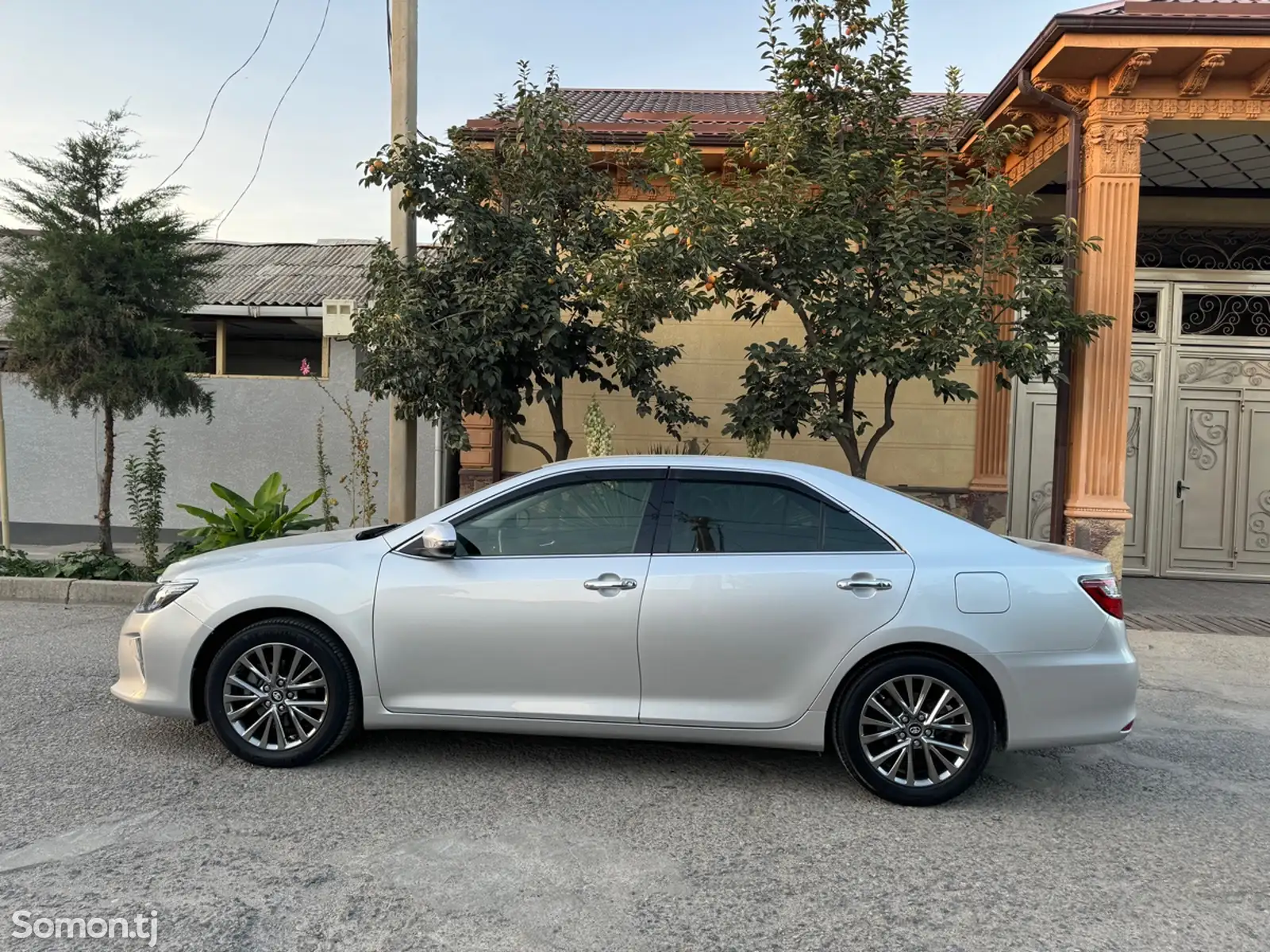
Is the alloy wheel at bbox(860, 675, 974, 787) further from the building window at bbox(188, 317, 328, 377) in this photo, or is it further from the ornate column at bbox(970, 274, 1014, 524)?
the building window at bbox(188, 317, 328, 377)

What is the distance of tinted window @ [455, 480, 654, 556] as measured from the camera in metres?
4.29

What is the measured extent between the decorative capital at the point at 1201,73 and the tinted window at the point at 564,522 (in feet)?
22.2

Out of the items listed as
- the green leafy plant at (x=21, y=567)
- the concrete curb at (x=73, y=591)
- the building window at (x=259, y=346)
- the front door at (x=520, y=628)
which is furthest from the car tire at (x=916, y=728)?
the building window at (x=259, y=346)

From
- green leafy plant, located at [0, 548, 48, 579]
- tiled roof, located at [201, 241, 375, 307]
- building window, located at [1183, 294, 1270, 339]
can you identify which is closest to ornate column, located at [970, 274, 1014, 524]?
building window, located at [1183, 294, 1270, 339]

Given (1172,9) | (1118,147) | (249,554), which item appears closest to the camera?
(249,554)

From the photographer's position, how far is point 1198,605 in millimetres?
9117

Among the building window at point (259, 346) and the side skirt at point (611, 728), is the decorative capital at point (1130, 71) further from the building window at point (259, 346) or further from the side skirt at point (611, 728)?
the building window at point (259, 346)

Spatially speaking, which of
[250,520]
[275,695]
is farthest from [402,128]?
[275,695]

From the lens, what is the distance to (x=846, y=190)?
7.13 m

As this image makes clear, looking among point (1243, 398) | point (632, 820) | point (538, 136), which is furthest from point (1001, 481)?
point (632, 820)

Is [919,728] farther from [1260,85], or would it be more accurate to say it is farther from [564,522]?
[1260,85]

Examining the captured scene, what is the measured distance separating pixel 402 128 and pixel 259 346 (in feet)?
19.4

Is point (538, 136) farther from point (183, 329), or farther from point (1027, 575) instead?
point (1027, 575)

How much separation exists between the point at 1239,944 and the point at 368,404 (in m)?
10.9
